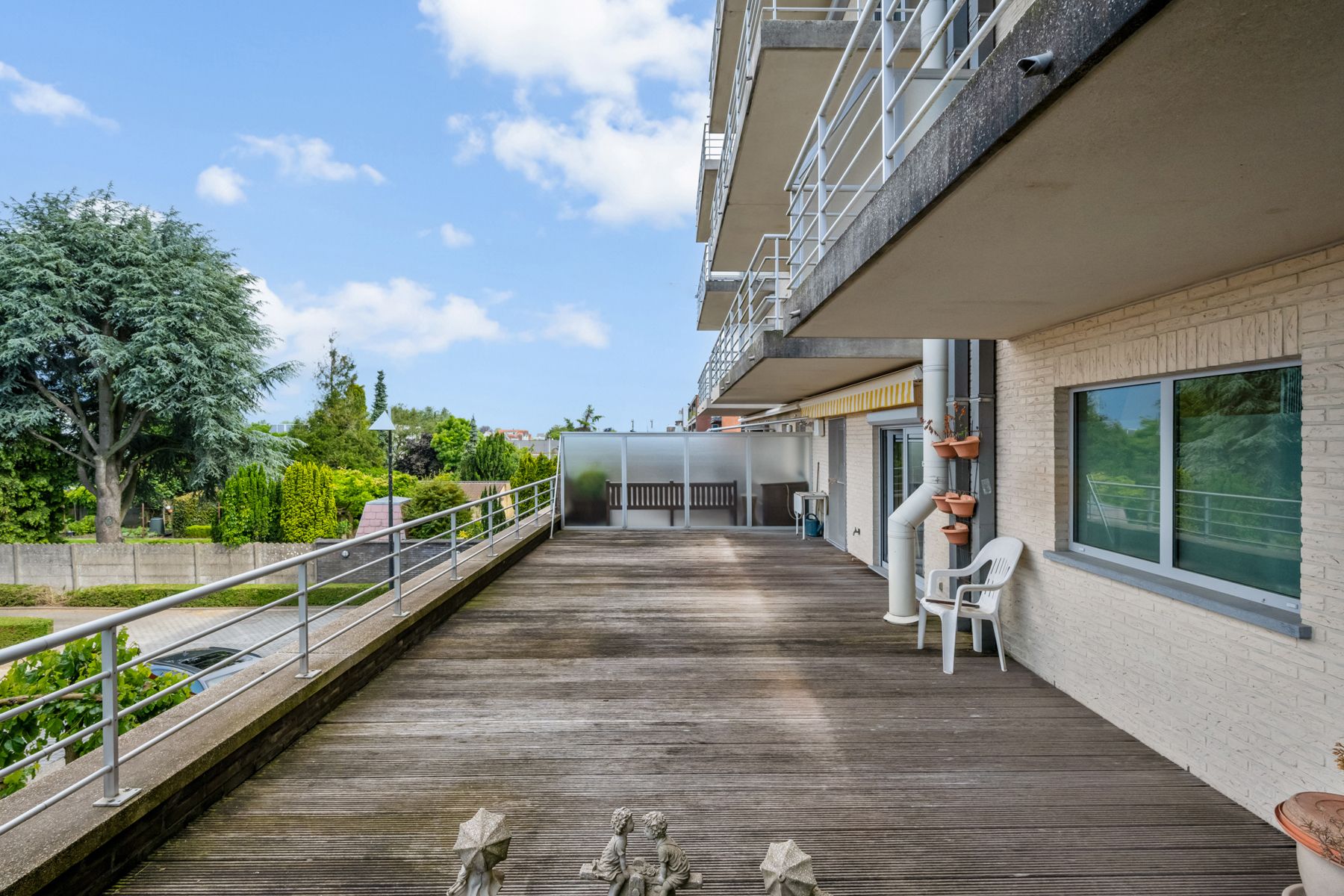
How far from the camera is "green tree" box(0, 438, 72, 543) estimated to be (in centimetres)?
1845

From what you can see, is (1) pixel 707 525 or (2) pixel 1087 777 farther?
(1) pixel 707 525

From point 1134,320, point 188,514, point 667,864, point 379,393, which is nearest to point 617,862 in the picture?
point 667,864

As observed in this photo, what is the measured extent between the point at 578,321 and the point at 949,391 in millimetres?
76095

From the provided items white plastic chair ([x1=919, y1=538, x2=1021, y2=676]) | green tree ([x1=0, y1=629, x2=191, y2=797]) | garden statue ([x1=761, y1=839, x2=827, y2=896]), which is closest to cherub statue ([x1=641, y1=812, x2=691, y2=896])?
garden statue ([x1=761, y1=839, x2=827, y2=896])

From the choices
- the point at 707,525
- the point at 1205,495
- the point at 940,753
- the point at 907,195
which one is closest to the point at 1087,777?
the point at 940,753

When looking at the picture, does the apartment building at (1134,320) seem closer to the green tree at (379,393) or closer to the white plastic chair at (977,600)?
the white plastic chair at (977,600)

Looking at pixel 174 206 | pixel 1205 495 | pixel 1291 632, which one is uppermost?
pixel 174 206

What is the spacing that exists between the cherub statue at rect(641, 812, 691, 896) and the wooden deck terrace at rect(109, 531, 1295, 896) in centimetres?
95

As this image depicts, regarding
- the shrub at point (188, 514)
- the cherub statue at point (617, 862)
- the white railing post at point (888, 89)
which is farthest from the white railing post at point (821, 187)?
the shrub at point (188, 514)

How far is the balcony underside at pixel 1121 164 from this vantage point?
134 cm

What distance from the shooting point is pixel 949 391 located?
5406mm

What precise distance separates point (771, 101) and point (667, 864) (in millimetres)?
6694

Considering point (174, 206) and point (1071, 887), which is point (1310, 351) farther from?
point (174, 206)

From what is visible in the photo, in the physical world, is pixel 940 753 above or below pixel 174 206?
Answer: below
